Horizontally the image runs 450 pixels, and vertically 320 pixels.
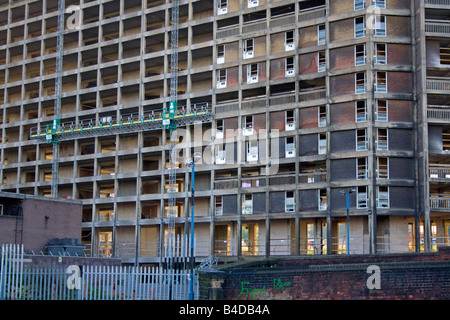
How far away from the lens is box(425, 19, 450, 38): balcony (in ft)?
204

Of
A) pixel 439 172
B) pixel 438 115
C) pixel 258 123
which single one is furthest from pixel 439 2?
pixel 258 123

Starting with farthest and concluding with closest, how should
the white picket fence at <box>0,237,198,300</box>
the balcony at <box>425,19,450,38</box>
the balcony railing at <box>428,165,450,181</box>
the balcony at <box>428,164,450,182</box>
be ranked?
the balcony at <box>425,19,450,38</box>, the balcony railing at <box>428,165,450,181</box>, the balcony at <box>428,164,450,182</box>, the white picket fence at <box>0,237,198,300</box>

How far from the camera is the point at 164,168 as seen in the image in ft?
243

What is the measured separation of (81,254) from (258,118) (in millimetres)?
23341

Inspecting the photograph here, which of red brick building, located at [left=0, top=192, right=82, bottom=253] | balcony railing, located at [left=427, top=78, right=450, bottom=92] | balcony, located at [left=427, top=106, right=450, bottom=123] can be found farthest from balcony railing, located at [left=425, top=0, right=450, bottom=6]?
red brick building, located at [left=0, top=192, right=82, bottom=253]

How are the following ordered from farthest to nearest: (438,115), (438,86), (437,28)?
(437,28)
(438,86)
(438,115)

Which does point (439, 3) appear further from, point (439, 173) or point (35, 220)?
point (35, 220)

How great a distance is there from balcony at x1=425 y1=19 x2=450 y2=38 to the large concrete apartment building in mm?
138

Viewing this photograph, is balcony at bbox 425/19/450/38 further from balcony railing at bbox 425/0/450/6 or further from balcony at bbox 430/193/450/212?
balcony at bbox 430/193/450/212

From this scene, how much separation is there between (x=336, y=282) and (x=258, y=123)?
3876 centimetres

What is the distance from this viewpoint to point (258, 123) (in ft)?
226

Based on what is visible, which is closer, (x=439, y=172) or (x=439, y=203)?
(x=439, y=203)

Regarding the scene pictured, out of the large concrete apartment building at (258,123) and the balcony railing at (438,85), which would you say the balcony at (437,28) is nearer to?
the large concrete apartment building at (258,123)
